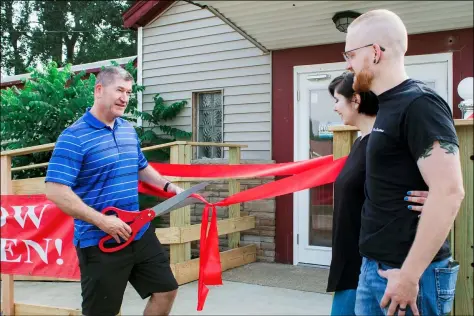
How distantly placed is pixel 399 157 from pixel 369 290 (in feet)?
1.51

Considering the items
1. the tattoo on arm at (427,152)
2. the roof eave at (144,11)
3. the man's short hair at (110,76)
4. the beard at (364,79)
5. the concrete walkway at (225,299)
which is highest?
the roof eave at (144,11)

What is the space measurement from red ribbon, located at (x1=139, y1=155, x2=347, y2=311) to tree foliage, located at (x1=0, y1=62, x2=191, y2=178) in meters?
3.64

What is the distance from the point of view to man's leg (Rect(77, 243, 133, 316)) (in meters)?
2.96

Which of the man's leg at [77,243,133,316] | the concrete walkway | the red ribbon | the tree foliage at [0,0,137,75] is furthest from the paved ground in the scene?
the tree foliage at [0,0,137,75]

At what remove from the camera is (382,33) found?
1710 mm

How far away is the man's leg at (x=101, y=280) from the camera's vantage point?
9.73 feet

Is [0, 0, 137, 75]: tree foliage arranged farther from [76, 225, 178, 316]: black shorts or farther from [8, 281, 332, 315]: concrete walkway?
[76, 225, 178, 316]: black shorts

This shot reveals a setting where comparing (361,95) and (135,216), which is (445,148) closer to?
(361,95)

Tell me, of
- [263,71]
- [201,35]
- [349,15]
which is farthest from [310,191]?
[201,35]

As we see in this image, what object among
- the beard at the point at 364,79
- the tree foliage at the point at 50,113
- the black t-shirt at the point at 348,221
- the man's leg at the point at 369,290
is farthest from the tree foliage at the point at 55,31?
the man's leg at the point at 369,290

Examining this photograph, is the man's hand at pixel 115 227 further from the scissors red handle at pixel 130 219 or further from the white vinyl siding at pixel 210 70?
the white vinyl siding at pixel 210 70

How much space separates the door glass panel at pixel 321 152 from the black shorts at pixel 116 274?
357cm

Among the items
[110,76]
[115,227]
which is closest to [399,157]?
→ [115,227]

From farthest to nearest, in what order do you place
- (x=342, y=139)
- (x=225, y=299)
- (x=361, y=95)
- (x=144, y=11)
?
(x=144, y=11)
(x=225, y=299)
(x=342, y=139)
(x=361, y=95)
